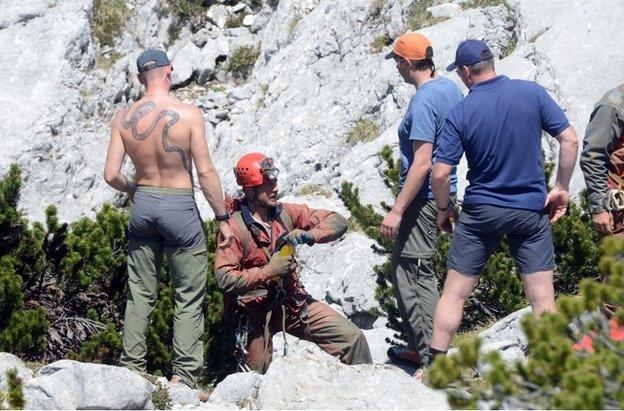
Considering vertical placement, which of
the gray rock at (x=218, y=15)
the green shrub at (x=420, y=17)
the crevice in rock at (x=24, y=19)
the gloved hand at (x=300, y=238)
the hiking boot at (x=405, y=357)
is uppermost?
the gloved hand at (x=300, y=238)

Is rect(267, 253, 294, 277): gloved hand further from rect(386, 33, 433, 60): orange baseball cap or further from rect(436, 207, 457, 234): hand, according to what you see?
rect(386, 33, 433, 60): orange baseball cap

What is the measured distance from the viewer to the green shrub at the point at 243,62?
18266 millimetres

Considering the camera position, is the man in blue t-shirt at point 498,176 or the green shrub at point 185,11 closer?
the man in blue t-shirt at point 498,176

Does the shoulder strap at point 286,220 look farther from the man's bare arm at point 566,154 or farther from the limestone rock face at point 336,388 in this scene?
the man's bare arm at point 566,154

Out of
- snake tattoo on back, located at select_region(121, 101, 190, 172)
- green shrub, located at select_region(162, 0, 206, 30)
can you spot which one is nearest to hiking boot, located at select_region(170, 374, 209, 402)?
snake tattoo on back, located at select_region(121, 101, 190, 172)

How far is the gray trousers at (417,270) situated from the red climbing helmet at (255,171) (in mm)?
863

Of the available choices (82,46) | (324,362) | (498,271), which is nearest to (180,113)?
(324,362)

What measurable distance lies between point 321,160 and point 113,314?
23.4 feet

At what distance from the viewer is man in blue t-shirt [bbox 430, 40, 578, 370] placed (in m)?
5.34

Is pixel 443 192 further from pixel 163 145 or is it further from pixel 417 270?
pixel 163 145

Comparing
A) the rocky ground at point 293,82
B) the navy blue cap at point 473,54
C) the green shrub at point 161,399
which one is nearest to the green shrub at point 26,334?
the green shrub at point 161,399

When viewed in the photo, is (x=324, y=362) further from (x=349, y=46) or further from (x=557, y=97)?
(x=349, y=46)

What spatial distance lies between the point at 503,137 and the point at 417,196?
906 mm

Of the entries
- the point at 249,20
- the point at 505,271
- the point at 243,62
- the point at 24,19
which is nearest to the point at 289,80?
the point at 243,62
